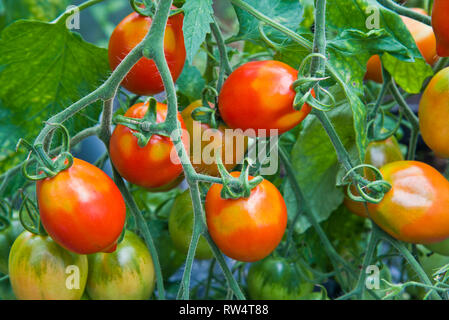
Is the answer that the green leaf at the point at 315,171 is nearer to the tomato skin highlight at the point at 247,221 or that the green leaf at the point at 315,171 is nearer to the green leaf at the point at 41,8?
the tomato skin highlight at the point at 247,221

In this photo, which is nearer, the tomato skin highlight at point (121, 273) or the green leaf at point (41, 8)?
the tomato skin highlight at point (121, 273)

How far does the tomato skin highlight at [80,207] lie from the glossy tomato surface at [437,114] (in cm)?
33

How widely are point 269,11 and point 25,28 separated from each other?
27 centimetres

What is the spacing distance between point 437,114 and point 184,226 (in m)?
0.31

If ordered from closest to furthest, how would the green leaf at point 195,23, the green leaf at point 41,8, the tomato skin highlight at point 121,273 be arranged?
the green leaf at point 195,23 < the tomato skin highlight at point 121,273 < the green leaf at point 41,8

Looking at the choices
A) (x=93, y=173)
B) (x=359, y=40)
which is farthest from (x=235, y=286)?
(x=359, y=40)

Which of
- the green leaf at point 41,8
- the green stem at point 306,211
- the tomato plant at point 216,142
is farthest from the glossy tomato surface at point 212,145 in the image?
the green leaf at point 41,8

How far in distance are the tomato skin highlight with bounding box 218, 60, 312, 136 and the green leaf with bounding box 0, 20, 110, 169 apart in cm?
19

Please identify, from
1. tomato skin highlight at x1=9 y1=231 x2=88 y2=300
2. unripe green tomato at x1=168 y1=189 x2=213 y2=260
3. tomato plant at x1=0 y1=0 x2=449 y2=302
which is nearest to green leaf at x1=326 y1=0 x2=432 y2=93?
tomato plant at x1=0 y1=0 x2=449 y2=302

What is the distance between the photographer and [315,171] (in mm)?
611

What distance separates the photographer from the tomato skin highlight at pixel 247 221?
0.43m

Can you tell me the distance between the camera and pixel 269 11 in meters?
0.55

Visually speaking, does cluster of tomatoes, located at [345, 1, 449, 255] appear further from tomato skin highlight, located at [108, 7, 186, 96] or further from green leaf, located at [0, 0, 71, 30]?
green leaf, located at [0, 0, 71, 30]
